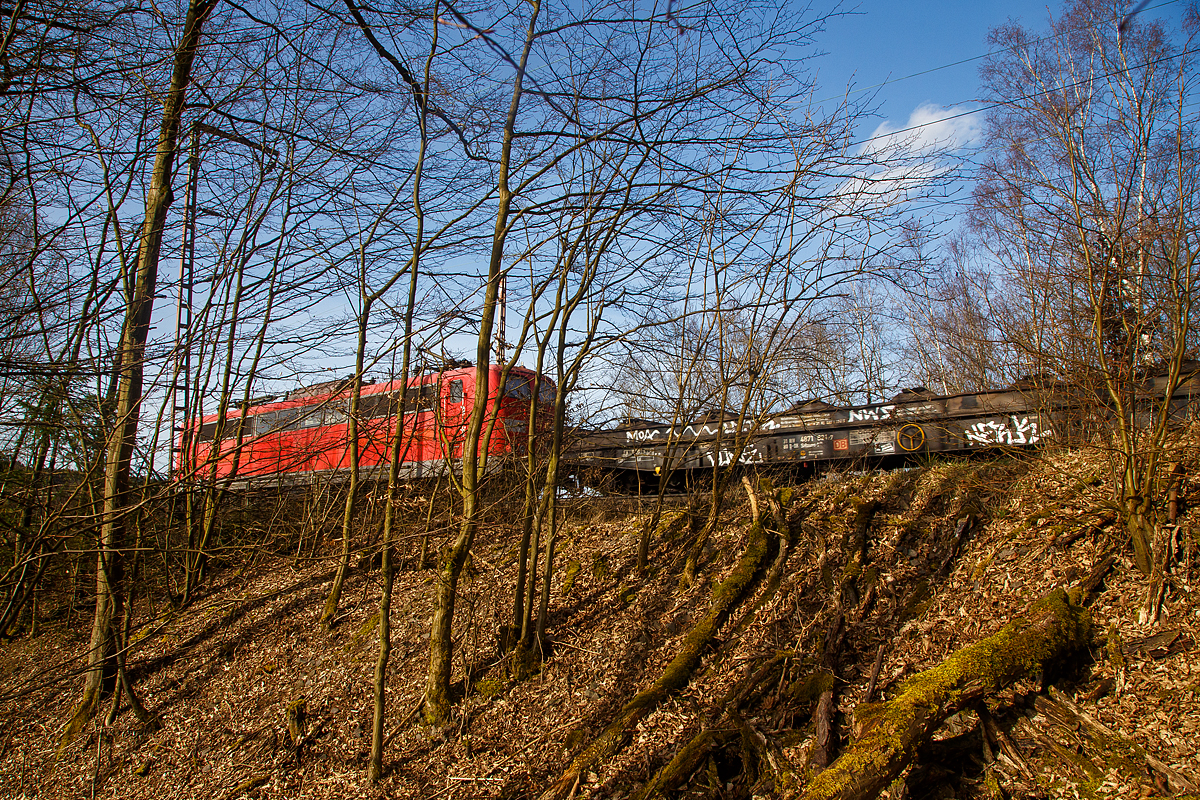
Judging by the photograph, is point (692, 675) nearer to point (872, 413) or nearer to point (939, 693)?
point (939, 693)

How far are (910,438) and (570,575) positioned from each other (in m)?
4.83

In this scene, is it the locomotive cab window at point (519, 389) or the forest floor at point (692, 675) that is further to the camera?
the locomotive cab window at point (519, 389)

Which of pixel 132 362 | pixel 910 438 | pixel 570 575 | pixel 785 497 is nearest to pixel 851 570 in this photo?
pixel 785 497

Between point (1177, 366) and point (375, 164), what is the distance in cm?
564

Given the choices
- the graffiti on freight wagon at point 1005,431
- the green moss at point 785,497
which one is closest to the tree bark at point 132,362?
the green moss at point 785,497

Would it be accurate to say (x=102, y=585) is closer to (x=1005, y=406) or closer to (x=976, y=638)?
(x=976, y=638)

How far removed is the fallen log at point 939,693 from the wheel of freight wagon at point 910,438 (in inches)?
162

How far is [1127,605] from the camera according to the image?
13.9 feet

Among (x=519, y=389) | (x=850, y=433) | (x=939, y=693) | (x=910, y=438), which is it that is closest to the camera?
(x=939, y=693)

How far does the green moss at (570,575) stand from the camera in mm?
6775

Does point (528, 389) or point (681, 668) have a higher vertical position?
point (528, 389)

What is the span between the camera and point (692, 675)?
4945 millimetres

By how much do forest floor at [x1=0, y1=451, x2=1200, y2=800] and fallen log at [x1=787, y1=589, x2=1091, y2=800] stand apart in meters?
0.13

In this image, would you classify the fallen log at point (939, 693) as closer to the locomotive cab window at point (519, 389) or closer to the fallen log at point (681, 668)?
the fallen log at point (681, 668)
